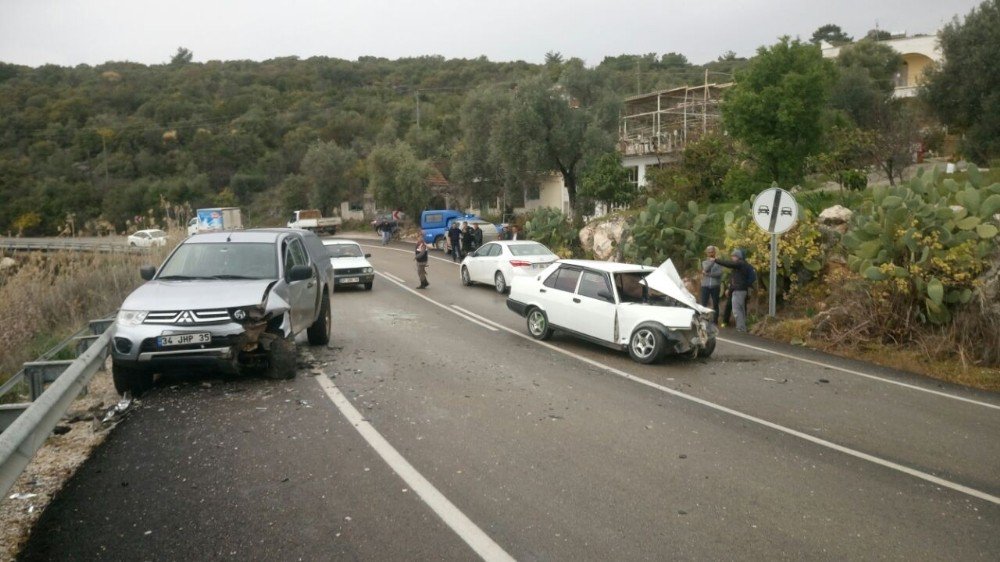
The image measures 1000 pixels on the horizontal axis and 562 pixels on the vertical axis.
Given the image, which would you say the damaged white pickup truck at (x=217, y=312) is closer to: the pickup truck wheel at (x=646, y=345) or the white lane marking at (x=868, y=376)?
the pickup truck wheel at (x=646, y=345)

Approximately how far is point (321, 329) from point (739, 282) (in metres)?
8.03

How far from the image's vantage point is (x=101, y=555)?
14.8 ft

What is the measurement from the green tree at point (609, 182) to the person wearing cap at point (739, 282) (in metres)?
15.1

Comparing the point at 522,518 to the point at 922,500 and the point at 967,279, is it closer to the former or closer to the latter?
the point at 922,500

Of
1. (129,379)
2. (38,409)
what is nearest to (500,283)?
(129,379)

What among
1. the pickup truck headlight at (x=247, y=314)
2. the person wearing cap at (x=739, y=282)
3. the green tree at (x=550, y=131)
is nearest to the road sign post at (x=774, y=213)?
the person wearing cap at (x=739, y=282)

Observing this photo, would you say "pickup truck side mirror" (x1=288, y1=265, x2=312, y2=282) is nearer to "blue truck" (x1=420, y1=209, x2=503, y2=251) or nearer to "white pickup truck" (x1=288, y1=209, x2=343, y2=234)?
"blue truck" (x1=420, y1=209, x2=503, y2=251)

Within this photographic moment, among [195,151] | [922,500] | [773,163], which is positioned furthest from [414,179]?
[922,500]

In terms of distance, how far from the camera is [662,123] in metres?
→ 41.8

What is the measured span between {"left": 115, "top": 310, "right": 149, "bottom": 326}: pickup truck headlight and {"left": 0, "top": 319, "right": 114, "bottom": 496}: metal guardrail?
0.76 ft

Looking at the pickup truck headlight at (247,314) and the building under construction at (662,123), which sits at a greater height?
the building under construction at (662,123)

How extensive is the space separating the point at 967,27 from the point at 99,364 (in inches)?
1208

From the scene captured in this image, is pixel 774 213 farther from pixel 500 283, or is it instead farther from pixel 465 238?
pixel 465 238

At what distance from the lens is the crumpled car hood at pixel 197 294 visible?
331 inches
